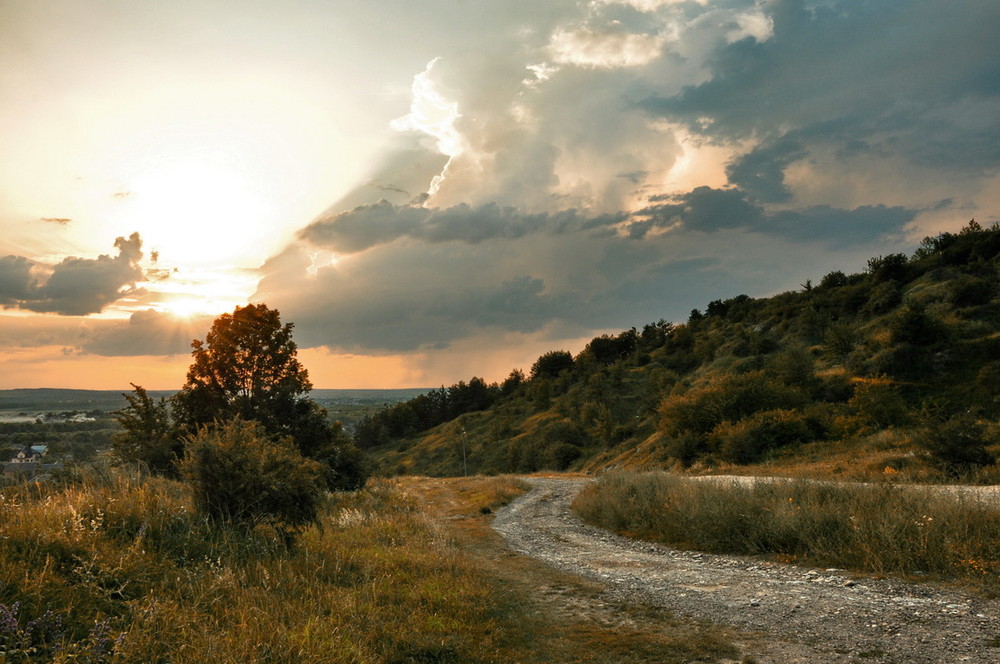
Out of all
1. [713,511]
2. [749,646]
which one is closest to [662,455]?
[713,511]

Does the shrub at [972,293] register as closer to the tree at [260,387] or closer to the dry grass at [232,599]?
the tree at [260,387]

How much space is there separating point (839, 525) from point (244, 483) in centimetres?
1055

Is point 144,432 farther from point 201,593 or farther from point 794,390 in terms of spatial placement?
point 794,390

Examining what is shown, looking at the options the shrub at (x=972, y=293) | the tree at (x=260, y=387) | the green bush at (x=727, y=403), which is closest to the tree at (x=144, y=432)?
the tree at (x=260, y=387)

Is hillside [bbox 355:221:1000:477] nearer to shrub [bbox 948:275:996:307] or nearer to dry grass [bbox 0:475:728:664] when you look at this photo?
shrub [bbox 948:275:996:307]

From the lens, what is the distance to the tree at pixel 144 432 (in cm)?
2506

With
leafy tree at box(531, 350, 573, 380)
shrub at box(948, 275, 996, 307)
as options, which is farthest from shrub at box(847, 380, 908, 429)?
leafy tree at box(531, 350, 573, 380)

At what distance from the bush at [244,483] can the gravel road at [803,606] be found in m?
5.23

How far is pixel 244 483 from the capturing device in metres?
9.23

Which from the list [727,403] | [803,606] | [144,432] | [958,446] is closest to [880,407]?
[727,403]

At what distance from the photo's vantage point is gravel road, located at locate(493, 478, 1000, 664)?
232 inches

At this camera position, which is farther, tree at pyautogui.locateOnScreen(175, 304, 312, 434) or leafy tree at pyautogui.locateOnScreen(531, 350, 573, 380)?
leafy tree at pyautogui.locateOnScreen(531, 350, 573, 380)

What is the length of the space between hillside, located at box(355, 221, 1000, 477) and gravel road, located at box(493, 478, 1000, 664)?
13.6 meters

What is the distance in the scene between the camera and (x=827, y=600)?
764 centimetres
